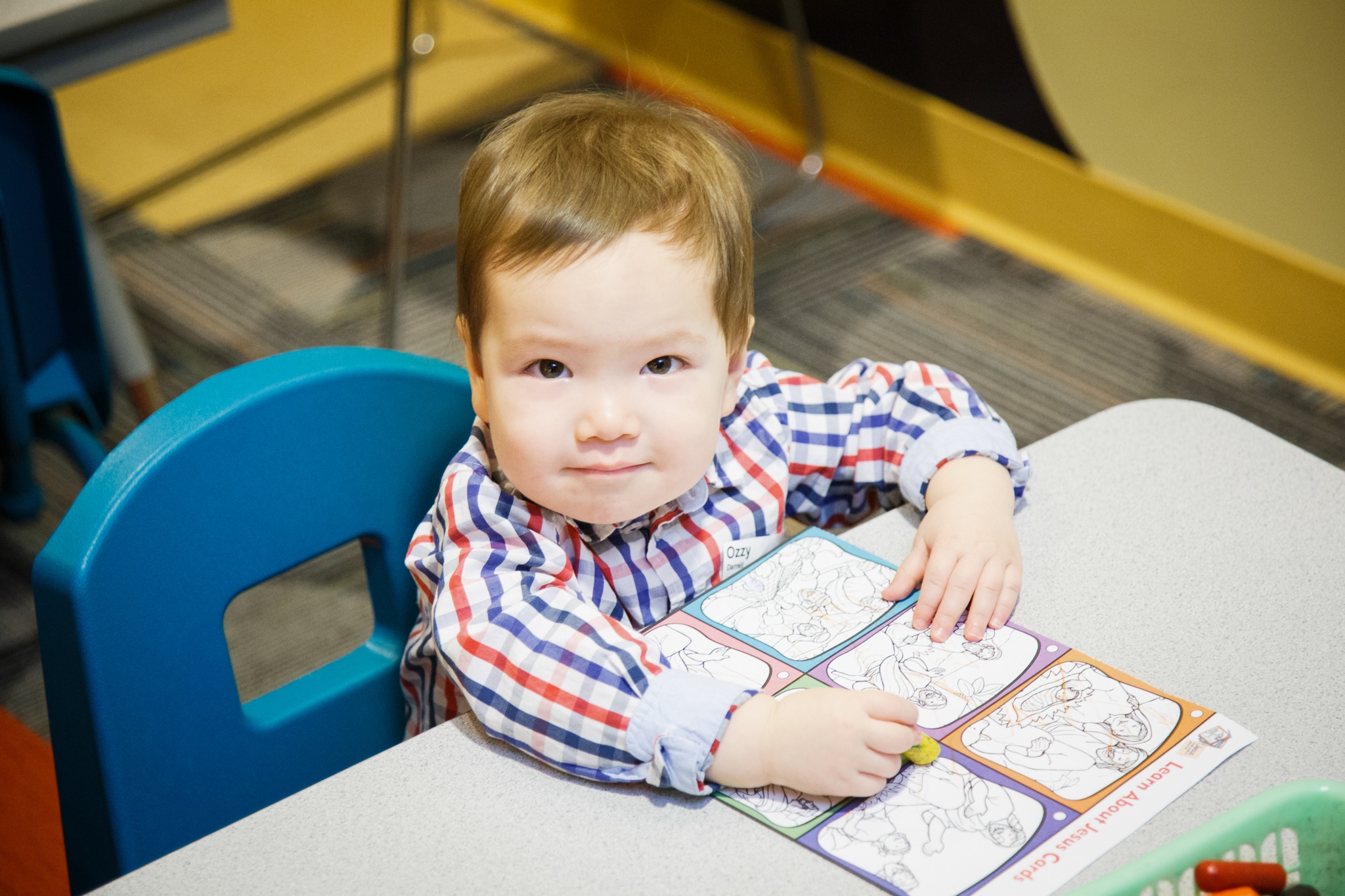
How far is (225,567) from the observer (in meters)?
0.76

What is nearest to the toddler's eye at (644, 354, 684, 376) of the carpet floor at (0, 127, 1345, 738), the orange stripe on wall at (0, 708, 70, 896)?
the orange stripe on wall at (0, 708, 70, 896)

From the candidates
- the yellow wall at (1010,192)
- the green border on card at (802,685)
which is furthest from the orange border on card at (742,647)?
the yellow wall at (1010,192)

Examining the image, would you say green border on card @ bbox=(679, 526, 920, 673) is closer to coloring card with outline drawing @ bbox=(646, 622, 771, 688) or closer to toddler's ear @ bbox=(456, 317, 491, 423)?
coloring card with outline drawing @ bbox=(646, 622, 771, 688)

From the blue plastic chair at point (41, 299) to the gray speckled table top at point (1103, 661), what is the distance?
79cm

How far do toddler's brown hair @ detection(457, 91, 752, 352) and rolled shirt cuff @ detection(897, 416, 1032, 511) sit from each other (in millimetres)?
153

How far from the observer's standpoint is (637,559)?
32.3 inches

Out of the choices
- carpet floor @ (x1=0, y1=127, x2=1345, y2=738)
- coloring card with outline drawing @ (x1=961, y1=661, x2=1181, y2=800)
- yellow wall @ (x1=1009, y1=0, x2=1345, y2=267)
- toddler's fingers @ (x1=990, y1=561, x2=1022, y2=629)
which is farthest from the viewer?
yellow wall @ (x1=1009, y1=0, x2=1345, y2=267)

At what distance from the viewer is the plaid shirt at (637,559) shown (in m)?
0.62

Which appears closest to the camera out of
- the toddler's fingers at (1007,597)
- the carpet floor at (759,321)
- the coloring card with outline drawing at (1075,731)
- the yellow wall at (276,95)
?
the coloring card with outline drawing at (1075,731)

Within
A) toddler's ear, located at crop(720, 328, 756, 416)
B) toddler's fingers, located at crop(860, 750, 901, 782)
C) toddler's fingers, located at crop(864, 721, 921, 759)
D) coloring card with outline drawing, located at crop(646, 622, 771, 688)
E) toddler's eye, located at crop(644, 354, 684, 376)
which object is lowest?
coloring card with outline drawing, located at crop(646, 622, 771, 688)

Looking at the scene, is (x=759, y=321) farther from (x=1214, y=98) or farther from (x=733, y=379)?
(x=733, y=379)

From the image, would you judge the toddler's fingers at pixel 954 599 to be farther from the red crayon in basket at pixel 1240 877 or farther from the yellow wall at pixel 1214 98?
the yellow wall at pixel 1214 98

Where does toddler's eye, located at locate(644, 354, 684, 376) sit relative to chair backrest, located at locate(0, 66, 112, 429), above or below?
above

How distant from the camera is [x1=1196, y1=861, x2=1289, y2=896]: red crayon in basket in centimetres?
51
